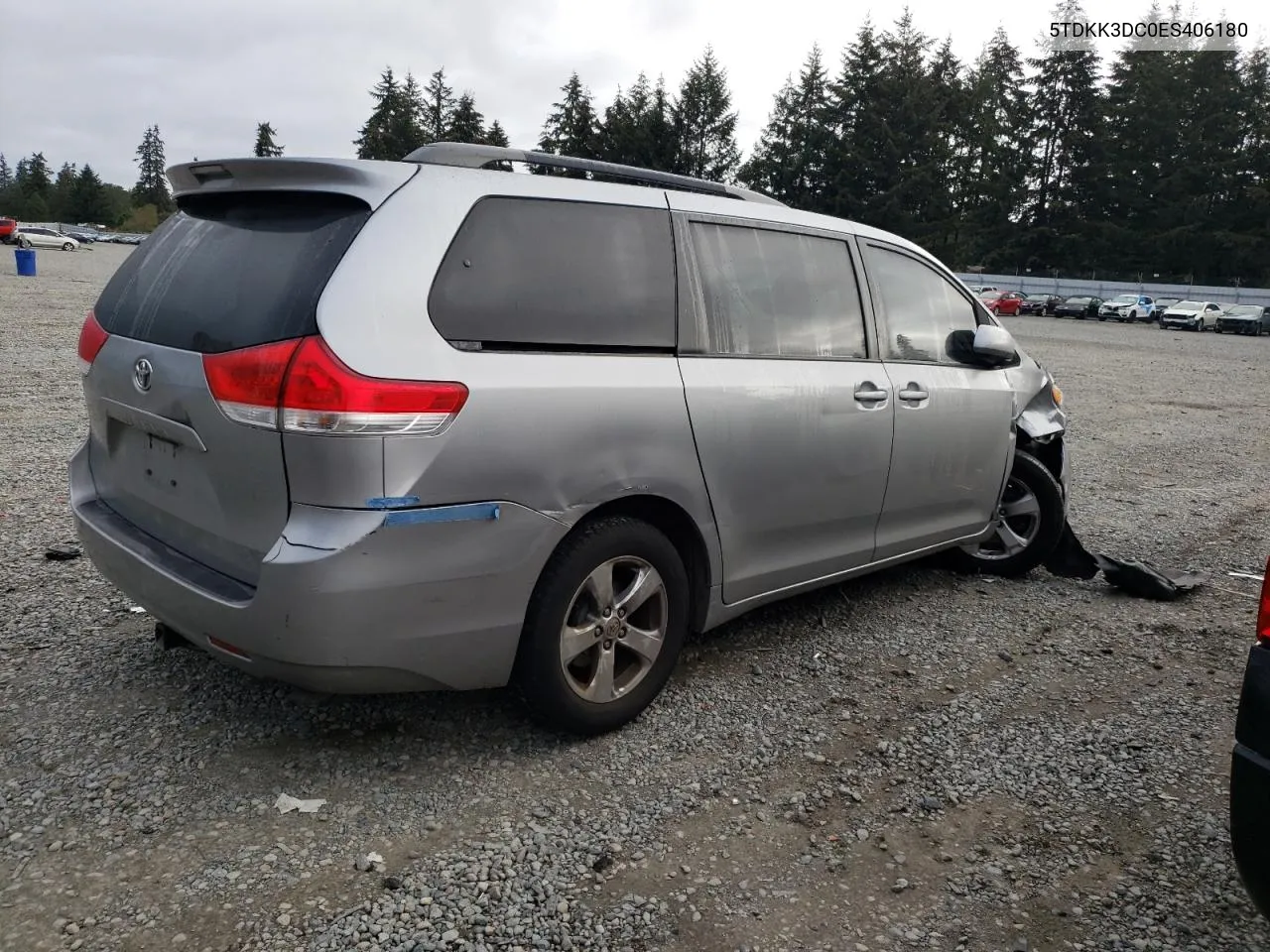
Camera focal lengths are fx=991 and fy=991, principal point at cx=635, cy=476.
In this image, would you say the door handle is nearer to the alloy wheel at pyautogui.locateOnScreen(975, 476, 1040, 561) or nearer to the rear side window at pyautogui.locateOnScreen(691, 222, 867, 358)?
the rear side window at pyautogui.locateOnScreen(691, 222, 867, 358)

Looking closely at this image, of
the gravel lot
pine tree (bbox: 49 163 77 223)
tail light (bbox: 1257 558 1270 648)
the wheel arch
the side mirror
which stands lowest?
the gravel lot

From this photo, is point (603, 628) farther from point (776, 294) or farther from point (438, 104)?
point (438, 104)

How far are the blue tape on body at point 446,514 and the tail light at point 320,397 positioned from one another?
21cm

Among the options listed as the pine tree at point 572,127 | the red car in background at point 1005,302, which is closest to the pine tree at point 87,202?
the pine tree at point 572,127

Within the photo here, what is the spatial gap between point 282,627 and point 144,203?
145m

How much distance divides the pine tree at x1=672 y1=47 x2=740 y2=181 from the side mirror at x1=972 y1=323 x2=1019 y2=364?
62659mm

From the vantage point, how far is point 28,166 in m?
122

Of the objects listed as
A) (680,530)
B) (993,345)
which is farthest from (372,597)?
(993,345)

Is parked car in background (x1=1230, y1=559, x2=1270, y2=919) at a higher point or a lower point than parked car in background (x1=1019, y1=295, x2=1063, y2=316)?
lower

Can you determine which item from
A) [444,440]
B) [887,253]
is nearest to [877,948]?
[444,440]

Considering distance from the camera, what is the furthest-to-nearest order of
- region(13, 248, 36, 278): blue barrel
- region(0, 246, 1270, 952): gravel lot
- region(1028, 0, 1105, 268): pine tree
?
1. region(1028, 0, 1105, 268): pine tree
2. region(13, 248, 36, 278): blue barrel
3. region(0, 246, 1270, 952): gravel lot

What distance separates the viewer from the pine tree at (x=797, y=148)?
66062mm

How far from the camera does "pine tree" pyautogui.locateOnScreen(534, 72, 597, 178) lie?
64.6 metres

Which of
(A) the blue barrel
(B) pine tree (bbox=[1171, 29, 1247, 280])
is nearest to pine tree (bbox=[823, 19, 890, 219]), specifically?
A: (B) pine tree (bbox=[1171, 29, 1247, 280])
